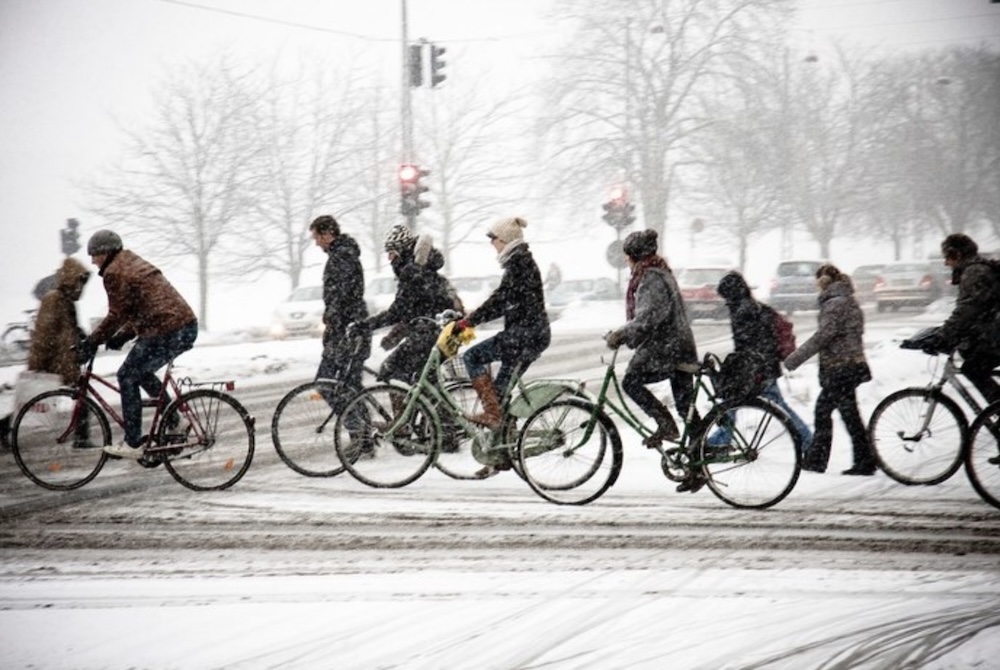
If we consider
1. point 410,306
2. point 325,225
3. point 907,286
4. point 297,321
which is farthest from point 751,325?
point 907,286

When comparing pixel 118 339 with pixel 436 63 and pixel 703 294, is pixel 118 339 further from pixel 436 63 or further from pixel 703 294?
pixel 703 294

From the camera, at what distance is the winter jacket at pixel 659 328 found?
21.1ft

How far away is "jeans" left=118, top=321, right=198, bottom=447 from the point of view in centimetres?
689

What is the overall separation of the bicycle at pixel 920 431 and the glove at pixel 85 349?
5841 millimetres

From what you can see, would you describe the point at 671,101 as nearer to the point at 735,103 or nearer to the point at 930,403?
the point at 735,103

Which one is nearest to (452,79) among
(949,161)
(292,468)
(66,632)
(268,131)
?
(268,131)

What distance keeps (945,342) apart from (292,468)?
508cm

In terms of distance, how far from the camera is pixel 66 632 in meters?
4.35

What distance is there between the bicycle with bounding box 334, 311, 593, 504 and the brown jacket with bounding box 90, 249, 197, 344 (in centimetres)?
151

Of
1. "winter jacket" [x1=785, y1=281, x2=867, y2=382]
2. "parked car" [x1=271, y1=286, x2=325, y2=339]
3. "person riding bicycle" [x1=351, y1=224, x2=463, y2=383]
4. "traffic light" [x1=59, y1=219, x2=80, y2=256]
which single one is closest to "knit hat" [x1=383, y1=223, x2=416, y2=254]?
"person riding bicycle" [x1=351, y1=224, x2=463, y2=383]

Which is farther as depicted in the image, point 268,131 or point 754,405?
point 268,131

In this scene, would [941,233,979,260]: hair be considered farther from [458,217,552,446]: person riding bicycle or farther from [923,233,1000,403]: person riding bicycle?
[458,217,552,446]: person riding bicycle

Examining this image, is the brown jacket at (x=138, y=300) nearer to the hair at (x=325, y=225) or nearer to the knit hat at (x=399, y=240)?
the hair at (x=325, y=225)

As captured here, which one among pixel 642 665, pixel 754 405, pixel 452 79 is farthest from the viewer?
pixel 452 79
